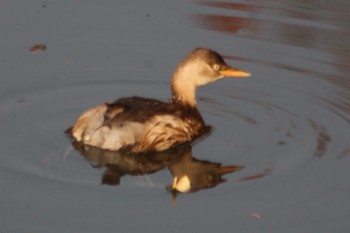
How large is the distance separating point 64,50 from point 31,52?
319 mm

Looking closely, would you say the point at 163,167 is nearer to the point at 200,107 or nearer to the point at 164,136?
the point at 164,136

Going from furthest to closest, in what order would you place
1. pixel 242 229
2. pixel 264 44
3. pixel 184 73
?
pixel 264 44, pixel 184 73, pixel 242 229

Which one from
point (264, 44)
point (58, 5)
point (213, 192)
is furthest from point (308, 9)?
point (213, 192)

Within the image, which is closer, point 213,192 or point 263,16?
point 213,192

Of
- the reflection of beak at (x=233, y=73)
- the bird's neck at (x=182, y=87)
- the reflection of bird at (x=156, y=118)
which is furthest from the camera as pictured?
the reflection of beak at (x=233, y=73)

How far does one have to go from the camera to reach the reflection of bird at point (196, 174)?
8.77 metres

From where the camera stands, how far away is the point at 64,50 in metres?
11.5

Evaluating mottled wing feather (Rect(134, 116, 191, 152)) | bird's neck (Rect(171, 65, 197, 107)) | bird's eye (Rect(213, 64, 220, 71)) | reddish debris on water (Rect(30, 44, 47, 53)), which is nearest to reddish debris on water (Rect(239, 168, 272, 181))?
mottled wing feather (Rect(134, 116, 191, 152))

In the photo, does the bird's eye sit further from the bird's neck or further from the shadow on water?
the shadow on water

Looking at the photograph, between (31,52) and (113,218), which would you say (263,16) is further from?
(113,218)

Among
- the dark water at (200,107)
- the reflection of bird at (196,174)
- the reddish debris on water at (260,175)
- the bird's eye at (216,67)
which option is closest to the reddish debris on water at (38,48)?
the dark water at (200,107)

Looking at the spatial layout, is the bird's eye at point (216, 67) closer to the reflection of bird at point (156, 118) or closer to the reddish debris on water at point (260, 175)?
the reflection of bird at point (156, 118)

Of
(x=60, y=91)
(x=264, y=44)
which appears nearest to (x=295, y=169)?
(x=60, y=91)

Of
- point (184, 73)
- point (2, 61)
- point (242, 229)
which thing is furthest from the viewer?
point (2, 61)
